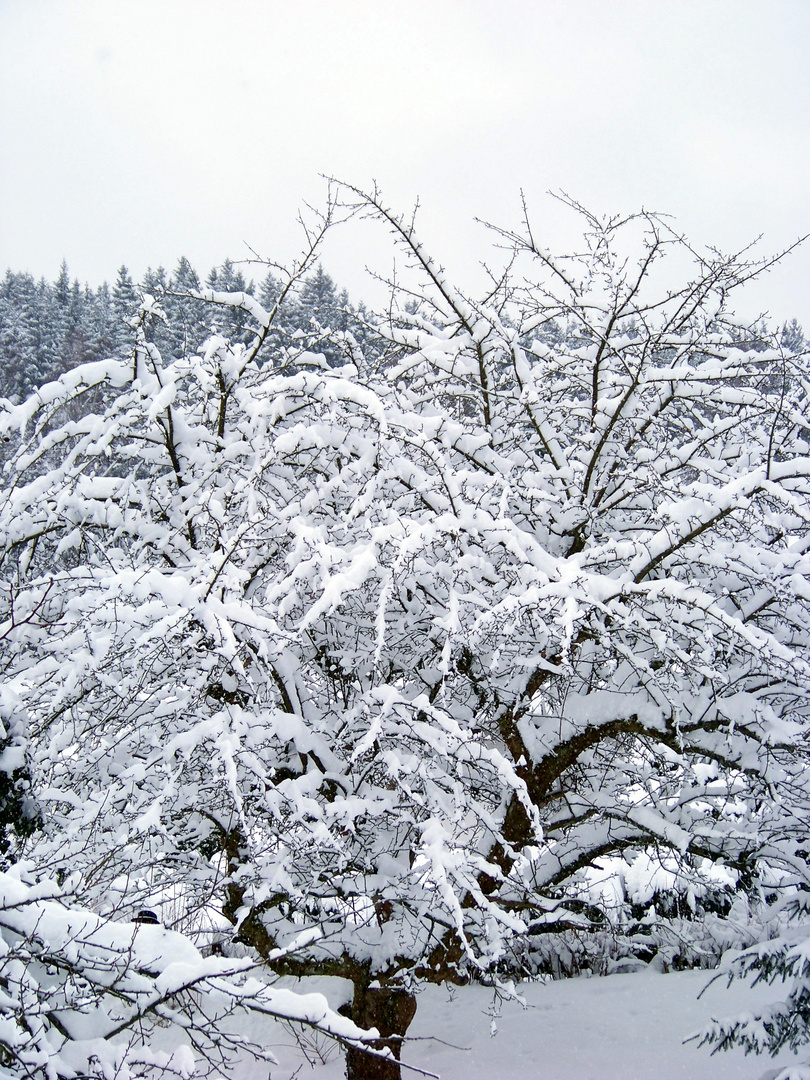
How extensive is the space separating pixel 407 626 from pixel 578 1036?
4620 millimetres

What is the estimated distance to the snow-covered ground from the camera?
5805 mm

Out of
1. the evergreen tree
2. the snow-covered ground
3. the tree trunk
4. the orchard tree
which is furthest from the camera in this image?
the evergreen tree

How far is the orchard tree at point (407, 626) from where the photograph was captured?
344cm

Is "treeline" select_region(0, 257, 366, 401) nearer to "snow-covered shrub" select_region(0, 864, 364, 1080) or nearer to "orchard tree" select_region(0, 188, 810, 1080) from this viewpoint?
"orchard tree" select_region(0, 188, 810, 1080)

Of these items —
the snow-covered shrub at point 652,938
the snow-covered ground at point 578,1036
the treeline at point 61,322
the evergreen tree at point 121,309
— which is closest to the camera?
the snow-covered ground at point 578,1036

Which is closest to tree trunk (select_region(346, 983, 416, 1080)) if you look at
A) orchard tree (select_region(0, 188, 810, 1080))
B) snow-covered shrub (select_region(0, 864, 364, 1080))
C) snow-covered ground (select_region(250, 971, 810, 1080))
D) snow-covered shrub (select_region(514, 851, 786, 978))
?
orchard tree (select_region(0, 188, 810, 1080))

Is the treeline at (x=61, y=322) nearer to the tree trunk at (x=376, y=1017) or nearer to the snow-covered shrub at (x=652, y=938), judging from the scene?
the snow-covered shrub at (x=652, y=938)

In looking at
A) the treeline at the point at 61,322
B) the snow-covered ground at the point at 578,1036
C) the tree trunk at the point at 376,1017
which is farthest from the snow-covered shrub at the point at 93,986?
the treeline at the point at 61,322

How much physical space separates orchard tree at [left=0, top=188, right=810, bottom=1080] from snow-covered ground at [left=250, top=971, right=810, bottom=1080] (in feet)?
5.40

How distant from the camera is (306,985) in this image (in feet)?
27.6

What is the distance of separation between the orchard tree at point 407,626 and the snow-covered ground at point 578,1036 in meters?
1.65

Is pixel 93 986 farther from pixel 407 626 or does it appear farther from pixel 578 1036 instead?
pixel 578 1036

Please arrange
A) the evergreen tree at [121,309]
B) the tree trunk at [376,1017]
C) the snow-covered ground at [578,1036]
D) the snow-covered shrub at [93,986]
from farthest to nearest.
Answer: the evergreen tree at [121,309], the snow-covered ground at [578,1036], the tree trunk at [376,1017], the snow-covered shrub at [93,986]

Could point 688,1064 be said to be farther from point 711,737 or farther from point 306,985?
point 306,985
